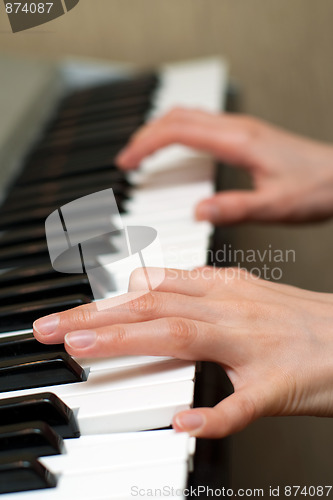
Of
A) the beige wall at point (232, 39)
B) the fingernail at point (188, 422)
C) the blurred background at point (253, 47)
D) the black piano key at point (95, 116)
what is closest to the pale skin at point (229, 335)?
the fingernail at point (188, 422)

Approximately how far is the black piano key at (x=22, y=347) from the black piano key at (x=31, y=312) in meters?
0.04

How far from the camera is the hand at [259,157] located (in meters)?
0.99

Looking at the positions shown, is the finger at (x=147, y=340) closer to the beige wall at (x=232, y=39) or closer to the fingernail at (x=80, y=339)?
the fingernail at (x=80, y=339)

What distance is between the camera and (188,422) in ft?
1.49

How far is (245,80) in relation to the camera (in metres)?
1.67

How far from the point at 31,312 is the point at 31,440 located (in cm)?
17

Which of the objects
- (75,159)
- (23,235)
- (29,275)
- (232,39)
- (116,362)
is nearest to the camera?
(116,362)

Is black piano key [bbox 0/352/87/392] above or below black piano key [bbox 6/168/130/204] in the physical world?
below

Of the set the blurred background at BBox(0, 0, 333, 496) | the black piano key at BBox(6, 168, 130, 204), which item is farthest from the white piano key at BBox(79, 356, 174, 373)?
the blurred background at BBox(0, 0, 333, 496)

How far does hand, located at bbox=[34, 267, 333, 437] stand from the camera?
0.50 m

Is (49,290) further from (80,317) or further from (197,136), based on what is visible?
(197,136)

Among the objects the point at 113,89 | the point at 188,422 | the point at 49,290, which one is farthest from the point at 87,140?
the point at 188,422

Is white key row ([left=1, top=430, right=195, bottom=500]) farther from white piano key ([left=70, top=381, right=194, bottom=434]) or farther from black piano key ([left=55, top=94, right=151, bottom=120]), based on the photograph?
black piano key ([left=55, top=94, right=151, bottom=120])

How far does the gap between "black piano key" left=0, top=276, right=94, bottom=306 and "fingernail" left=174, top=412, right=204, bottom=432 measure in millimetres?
199
